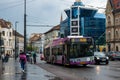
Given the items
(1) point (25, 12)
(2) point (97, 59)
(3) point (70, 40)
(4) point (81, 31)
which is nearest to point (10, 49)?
(4) point (81, 31)

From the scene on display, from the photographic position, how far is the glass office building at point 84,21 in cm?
14532

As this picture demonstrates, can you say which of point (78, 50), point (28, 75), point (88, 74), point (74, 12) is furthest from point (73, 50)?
point (74, 12)

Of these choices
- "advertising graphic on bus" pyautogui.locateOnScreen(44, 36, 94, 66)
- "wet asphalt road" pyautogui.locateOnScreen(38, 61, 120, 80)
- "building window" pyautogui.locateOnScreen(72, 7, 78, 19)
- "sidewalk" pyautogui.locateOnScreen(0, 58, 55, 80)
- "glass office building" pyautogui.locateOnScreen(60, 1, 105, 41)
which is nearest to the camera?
"sidewalk" pyautogui.locateOnScreen(0, 58, 55, 80)

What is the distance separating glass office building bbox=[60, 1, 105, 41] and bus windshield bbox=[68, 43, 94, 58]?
106 m

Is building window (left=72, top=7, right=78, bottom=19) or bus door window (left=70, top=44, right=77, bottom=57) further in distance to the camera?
building window (left=72, top=7, right=78, bottom=19)

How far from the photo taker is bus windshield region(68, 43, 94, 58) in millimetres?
35594

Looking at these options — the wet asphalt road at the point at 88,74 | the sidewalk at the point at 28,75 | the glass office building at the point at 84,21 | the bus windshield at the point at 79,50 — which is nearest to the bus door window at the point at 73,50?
the bus windshield at the point at 79,50

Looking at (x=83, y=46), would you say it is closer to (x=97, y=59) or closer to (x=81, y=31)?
(x=97, y=59)

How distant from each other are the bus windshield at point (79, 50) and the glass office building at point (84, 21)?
347 ft

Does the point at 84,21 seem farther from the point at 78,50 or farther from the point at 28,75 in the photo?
the point at 28,75

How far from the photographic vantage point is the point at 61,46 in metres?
39.3

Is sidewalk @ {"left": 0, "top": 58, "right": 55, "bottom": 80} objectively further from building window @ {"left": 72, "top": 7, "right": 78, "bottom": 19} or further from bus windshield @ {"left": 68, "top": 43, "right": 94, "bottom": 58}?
building window @ {"left": 72, "top": 7, "right": 78, "bottom": 19}

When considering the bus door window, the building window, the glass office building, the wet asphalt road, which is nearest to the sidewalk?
the wet asphalt road

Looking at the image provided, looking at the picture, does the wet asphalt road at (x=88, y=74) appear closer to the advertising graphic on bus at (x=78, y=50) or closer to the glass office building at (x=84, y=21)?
the advertising graphic on bus at (x=78, y=50)
